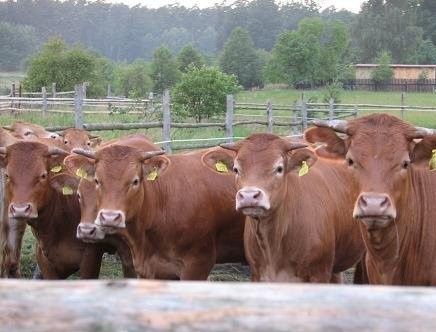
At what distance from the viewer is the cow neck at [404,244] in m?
5.10

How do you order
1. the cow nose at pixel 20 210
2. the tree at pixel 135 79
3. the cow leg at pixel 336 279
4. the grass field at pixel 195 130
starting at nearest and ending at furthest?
the cow nose at pixel 20 210 < the cow leg at pixel 336 279 < the grass field at pixel 195 130 < the tree at pixel 135 79

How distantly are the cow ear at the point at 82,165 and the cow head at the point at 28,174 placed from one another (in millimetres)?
450

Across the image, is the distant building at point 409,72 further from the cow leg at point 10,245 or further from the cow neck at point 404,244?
the cow neck at point 404,244

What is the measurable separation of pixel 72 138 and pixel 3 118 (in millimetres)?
15525

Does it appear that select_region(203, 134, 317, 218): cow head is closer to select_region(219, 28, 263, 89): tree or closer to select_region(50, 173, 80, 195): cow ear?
select_region(50, 173, 80, 195): cow ear

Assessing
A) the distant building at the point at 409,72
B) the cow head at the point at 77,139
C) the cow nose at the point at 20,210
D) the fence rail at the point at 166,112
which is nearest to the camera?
the cow nose at the point at 20,210

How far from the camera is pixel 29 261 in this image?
29.4ft

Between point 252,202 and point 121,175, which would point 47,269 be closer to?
point 121,175

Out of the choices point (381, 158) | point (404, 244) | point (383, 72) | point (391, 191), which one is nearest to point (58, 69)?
point (383, 72)

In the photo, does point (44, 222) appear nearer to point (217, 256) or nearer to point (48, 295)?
point (217, 256)

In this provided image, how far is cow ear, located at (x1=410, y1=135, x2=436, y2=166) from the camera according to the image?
4992 mm

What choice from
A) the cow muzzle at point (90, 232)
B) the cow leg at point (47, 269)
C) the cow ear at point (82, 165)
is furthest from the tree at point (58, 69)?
the cow muzzle at point (90, 232)

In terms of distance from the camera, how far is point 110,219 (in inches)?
233

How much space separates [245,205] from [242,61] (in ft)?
187
